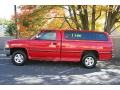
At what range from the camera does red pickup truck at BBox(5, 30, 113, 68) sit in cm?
1495

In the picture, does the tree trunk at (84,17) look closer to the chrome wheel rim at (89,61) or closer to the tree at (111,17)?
the tree at (111,17)

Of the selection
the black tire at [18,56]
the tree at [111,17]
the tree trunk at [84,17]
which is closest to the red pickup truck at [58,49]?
the black tire at [18,56]

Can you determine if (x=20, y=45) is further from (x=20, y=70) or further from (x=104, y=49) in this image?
(x=104, y=49)

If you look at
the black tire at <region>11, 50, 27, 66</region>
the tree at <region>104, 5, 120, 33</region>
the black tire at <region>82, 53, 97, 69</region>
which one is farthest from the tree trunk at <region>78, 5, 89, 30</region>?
the black tire at <region>11, 50, 27, 66</region>

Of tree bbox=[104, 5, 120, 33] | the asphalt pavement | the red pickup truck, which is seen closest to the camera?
the asphalt pavement

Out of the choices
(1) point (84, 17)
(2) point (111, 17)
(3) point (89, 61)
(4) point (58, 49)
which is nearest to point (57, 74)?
(4) point (58, 49)

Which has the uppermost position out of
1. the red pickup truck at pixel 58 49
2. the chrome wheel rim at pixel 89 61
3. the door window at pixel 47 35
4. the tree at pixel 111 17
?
the tree at pixel 111 17

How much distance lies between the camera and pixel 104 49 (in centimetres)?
1502

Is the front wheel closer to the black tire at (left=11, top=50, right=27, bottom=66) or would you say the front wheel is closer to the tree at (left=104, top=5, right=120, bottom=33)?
the black tire at (left=11, top=50, right=27, bottom=66)

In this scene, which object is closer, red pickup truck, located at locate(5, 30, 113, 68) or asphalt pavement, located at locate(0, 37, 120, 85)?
asphalt pavement, located at locate(0, 37, 120, 85)

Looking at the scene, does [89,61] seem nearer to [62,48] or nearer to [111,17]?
[62,48]

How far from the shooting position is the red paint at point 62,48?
1495 cm
